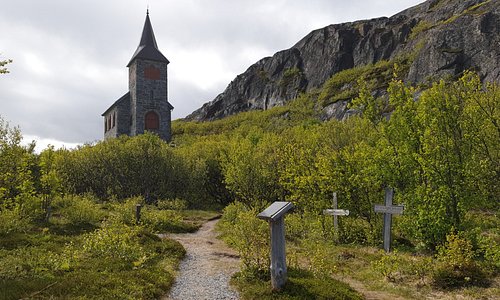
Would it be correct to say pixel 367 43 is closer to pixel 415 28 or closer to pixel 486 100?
pixel 415 28

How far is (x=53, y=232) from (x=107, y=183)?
1756 centimetres

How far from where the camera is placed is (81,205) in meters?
20.1

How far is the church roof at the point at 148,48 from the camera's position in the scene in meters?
50.6

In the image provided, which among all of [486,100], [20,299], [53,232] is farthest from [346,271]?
[53,232]

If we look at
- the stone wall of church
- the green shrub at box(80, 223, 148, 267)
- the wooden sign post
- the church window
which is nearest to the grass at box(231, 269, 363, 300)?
the wooden sign post

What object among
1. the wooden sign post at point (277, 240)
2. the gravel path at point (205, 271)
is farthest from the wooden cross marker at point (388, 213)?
the wooden sign post at point (277, 240)

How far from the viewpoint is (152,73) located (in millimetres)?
50938

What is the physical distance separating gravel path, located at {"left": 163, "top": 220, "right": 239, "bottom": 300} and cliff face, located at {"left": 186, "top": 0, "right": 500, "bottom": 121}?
37.6 m

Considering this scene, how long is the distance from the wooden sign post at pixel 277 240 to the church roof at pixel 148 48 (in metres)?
46.1

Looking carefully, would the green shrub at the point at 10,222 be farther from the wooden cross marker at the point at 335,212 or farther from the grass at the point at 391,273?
the wooden cross marker at the point at 335,212

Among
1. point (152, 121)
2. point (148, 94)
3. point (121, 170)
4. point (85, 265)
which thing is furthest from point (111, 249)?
point (148, 94)

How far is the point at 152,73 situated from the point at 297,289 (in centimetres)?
4658

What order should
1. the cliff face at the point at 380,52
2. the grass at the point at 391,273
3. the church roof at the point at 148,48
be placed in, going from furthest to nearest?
the church roof at the point at 148,48
the cliff face at the point at 380,52
the grass at the point at 391,273

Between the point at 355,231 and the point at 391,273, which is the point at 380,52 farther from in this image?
the point at 391,273
